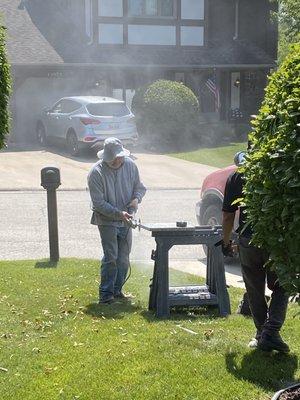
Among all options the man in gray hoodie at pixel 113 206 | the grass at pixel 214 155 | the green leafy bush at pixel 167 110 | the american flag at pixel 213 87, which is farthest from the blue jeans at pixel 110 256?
the american flag at pixel 213 87

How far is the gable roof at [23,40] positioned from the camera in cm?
2462

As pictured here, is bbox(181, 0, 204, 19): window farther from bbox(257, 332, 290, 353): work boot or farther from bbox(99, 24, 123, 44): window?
bbox(257, 332, 290, 353): work boot

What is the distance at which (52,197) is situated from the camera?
920 cm

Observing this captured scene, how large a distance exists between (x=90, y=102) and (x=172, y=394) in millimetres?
17368

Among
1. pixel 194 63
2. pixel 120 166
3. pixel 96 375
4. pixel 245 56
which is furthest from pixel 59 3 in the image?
pixel 96 375

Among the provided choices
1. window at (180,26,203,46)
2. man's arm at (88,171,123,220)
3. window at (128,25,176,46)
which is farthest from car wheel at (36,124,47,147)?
man's arm at (88,171,123,220)

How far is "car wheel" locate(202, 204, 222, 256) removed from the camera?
9.79 metres

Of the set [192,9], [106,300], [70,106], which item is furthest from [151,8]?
[106,300]

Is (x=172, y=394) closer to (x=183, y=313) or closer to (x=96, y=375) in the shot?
(x=96, y=375)

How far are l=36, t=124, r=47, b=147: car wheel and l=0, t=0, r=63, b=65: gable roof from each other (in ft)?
6.92

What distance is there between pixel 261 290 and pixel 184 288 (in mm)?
1400

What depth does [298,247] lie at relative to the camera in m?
3.95

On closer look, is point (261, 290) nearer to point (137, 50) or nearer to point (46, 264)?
point (46, 264)

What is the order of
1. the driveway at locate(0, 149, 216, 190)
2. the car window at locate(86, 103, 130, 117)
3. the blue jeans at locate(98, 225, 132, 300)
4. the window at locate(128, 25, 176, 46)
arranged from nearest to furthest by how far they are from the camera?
the blue jeans at locate(98, 225, 132, 300) < the driveway at locate(0, 149, 216, 190) < the car window at locate(86, 103, 130, 117) < the window at locate(128, 25, 176, 46)
